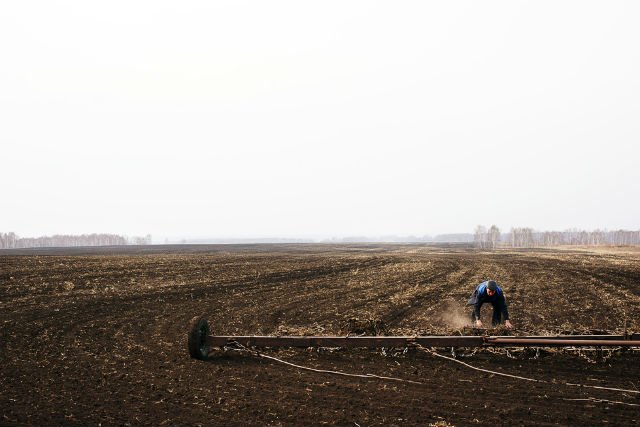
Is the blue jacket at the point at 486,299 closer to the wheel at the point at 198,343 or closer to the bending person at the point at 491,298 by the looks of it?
the bending person at the point at 491,298

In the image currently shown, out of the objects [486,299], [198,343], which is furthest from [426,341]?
[198,343]

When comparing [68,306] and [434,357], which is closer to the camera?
[434,357]

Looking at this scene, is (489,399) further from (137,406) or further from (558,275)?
(558,275)

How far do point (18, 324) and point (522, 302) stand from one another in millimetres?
19434

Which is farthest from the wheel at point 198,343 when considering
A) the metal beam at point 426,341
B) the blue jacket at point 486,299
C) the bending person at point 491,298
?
the blue jacket at point 486,299

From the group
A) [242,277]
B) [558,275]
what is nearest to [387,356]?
[242,277]

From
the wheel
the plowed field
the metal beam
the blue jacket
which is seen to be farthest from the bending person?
the wheel

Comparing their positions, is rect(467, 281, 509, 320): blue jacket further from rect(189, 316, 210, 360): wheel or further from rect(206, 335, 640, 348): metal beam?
rect(189, 316, 210, 360): wheel

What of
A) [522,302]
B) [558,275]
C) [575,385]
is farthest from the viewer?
[558,275]

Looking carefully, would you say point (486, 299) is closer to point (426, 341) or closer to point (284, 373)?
point (426, 341)

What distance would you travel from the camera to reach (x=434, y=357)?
30.4ft

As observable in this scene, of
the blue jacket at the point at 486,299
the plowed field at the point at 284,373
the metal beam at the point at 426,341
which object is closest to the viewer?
the plowed field at the point at 284,373

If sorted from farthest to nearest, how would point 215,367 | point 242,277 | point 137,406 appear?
point 242,277, point 215,367, point 137,406

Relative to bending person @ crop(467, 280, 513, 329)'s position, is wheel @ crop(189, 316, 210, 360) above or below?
below
